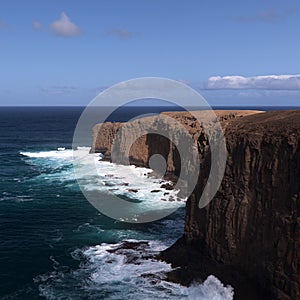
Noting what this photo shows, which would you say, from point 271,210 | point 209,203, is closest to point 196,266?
point 209,203

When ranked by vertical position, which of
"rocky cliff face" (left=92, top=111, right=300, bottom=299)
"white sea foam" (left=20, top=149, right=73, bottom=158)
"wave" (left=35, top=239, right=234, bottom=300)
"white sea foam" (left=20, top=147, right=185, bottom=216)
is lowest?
"wave" (left=35, top=239, right=234, bottom=300)

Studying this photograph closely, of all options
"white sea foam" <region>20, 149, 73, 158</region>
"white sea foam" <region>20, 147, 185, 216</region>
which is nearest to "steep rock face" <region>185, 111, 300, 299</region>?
"white sea foam" <region>20, 147, 185, 216</region>

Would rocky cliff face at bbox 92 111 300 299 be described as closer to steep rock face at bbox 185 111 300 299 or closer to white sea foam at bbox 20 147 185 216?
steep rock face at bbox 185 111 300 299

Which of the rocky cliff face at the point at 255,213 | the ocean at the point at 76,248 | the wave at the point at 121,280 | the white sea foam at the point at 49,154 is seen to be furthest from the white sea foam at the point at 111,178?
the rocky cliff face at the point at 255,213

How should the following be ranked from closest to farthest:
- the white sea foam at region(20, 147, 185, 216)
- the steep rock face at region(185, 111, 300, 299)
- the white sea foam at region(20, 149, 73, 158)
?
the steep rock face at region(185, 111, 300, 299) < the white sea foam at region(20, 147, 185, 216) < the white sea foam at region(20, 149, 73, 158)

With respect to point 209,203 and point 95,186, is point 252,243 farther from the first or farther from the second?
point 95,186
